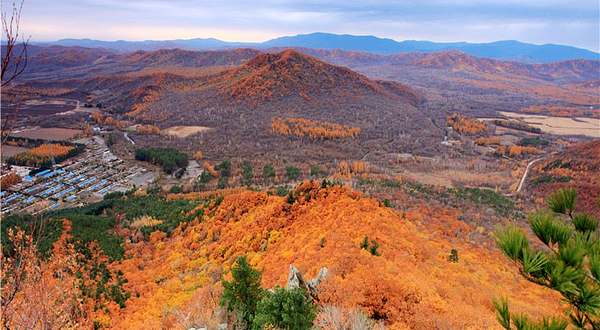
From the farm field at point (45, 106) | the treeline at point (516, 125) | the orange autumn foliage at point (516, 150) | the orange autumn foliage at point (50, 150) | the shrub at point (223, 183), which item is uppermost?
the treeline at point (516, 125)

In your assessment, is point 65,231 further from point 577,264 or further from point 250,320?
point 577,264

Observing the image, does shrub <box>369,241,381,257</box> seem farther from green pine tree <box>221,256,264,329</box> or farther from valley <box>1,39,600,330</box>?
green pine tree <box>221,256,264,329</box>

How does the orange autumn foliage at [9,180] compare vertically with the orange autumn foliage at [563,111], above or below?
below

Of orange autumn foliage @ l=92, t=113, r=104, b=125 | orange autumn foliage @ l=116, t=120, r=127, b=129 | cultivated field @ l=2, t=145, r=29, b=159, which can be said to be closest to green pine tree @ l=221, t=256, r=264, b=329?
cultivated field @ l=2, t=145, r=29, b=159

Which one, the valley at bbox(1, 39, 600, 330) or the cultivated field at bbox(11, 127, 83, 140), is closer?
the valley at bbox(1, 39, 600, 330)

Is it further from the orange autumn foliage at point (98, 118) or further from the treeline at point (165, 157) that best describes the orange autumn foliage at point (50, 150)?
the orange autumn foliage at point (98, 118)

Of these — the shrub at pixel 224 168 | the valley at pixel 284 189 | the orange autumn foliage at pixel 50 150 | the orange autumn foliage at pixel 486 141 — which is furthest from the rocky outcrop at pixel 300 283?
the orange autumn foliage at pixel 486 141

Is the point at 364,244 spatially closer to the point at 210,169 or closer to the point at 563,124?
the point at 210,169

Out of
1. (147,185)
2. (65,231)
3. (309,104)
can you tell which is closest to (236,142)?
(147,185)
